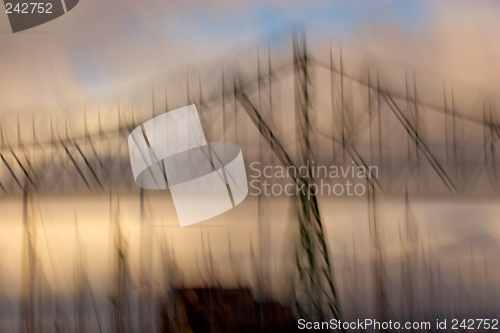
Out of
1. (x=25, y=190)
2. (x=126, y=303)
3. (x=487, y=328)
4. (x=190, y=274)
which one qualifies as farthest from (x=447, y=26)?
(x=25, y=190)

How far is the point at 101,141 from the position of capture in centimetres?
133

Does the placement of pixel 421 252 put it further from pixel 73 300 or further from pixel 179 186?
pixel 73 300

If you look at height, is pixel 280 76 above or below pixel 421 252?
above

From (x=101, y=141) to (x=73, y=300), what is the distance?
0.65 metres
